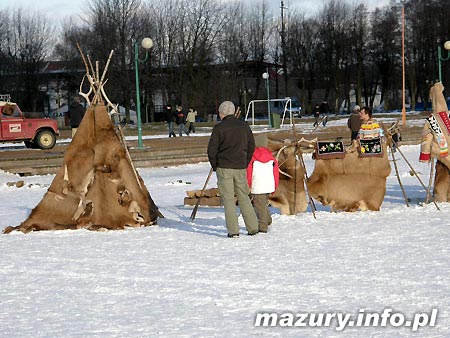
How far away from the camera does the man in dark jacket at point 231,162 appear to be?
10.3m

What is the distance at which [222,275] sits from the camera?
26.1 feet

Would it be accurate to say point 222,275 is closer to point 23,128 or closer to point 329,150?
point 329,150

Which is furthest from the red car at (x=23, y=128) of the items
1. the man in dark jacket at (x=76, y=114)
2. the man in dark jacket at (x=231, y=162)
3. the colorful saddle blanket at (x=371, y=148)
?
the man in dark jacket at (x=231, y=162)

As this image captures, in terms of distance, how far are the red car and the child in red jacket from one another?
67.1 ft

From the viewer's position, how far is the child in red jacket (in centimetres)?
1079

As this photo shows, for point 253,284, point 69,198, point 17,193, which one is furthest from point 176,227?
point 17,193

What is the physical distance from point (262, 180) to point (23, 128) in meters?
21.1

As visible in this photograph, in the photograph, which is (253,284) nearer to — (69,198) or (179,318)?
(179,318)

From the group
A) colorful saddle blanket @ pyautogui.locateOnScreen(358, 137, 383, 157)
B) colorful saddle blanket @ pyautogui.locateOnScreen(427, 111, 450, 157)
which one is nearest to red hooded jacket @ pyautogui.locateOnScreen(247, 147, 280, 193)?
colorful saddle blanket @ pyautogui.locateOnScreen(358, 137, 383, 157)

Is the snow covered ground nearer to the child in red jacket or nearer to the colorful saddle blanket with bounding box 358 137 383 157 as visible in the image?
the child in red jacket

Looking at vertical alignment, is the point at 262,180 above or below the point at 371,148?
below

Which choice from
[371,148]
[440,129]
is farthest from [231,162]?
[440,129]

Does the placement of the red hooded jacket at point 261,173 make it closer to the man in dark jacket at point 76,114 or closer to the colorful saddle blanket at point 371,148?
the colorful saddle blanket at point 371,148

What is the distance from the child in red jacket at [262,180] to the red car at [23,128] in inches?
805
